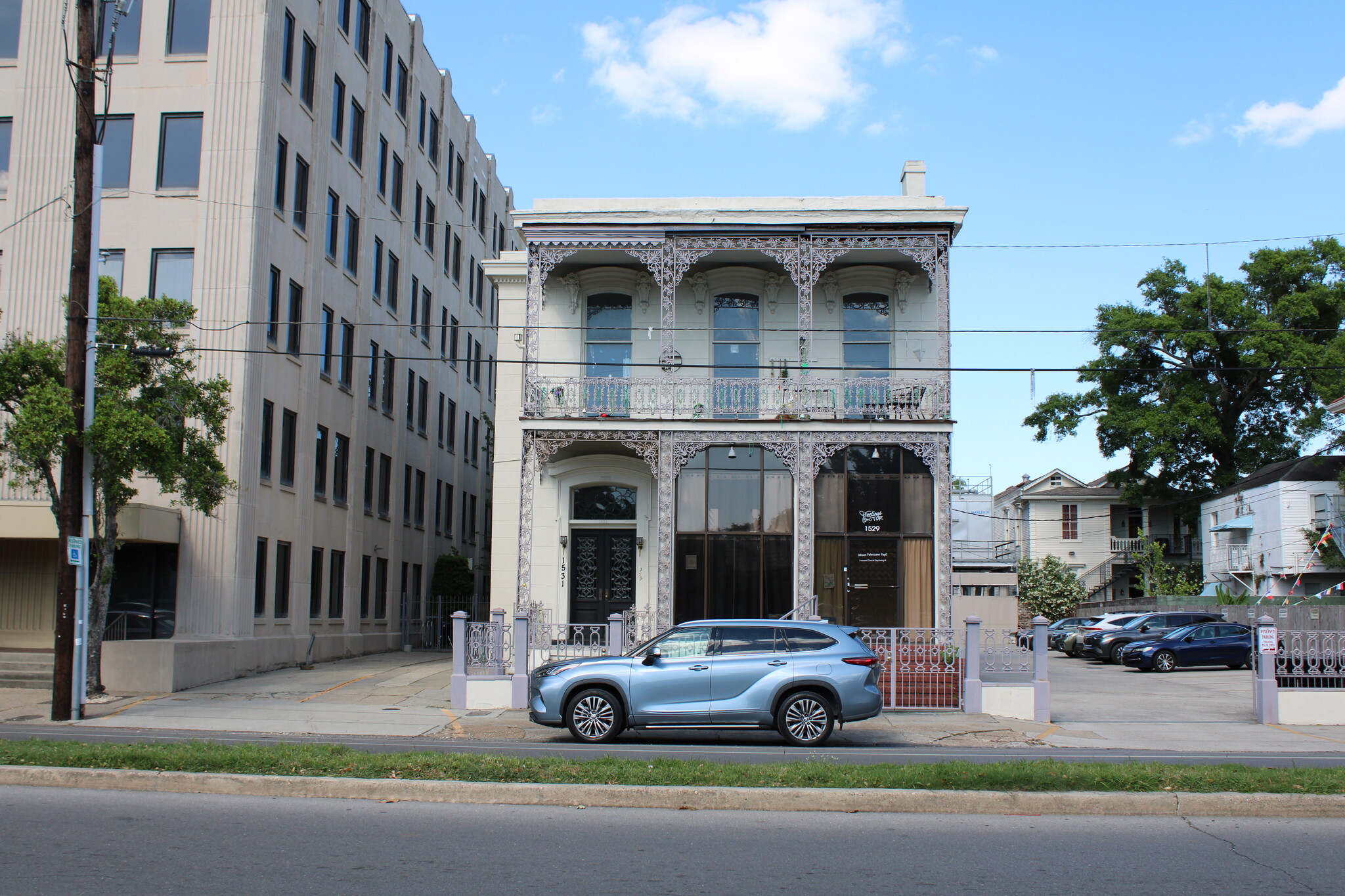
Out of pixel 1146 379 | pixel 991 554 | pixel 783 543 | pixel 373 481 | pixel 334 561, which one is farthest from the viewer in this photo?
pixel 1146 379

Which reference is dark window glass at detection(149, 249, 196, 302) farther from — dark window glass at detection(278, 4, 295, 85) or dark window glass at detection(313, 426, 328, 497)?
dark window glass at detection(313, 426, 328, 497)

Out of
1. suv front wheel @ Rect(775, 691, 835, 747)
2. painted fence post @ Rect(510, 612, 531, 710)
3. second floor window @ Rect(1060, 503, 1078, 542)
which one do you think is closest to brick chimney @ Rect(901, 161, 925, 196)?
painted fence post @ Rect(510, 612, 531, 710)

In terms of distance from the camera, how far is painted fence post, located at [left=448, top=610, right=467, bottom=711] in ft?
58.3

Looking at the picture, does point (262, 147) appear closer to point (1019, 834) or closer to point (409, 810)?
point (409, 810)

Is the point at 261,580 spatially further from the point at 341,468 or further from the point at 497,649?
the point at 497,649

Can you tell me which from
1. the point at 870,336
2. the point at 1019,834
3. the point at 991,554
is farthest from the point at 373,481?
the point at 1019,834

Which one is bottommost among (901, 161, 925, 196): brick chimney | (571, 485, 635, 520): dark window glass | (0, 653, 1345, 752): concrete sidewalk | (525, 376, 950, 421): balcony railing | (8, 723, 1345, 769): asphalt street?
(0, 653, 1345, 752): concrete sidewalk

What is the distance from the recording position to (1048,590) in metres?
50.4

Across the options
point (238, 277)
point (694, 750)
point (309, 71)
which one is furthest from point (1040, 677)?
point (309, 71)

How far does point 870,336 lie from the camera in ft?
77.7

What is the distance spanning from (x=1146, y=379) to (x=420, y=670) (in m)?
36.3

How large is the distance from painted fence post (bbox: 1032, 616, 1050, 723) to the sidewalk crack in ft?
29.5

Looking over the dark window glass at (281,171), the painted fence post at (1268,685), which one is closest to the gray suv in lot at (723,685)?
the painted fence post at (1268,685)

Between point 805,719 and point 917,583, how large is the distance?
27.9 ft
